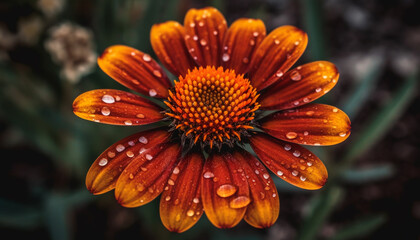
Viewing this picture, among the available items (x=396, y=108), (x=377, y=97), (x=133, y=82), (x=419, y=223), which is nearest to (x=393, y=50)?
(x=377, y=97)

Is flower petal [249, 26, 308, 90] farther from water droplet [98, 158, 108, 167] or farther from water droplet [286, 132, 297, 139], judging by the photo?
water droplet [98, 158, 108, 167]

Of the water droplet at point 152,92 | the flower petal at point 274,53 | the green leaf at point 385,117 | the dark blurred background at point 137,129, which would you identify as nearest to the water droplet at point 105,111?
the water droplet at point 152,92

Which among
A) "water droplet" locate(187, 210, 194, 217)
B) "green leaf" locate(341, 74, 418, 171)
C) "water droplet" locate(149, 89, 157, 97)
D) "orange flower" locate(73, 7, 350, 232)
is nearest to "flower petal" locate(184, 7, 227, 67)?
"orange flower" locate(73, 7, 350, 232)

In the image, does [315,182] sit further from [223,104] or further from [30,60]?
[30,60]

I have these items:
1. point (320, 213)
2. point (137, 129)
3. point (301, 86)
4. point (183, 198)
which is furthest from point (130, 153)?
point (137, 129)

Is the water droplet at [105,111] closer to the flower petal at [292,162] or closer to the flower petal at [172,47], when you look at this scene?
the flower petal at [172,47]
